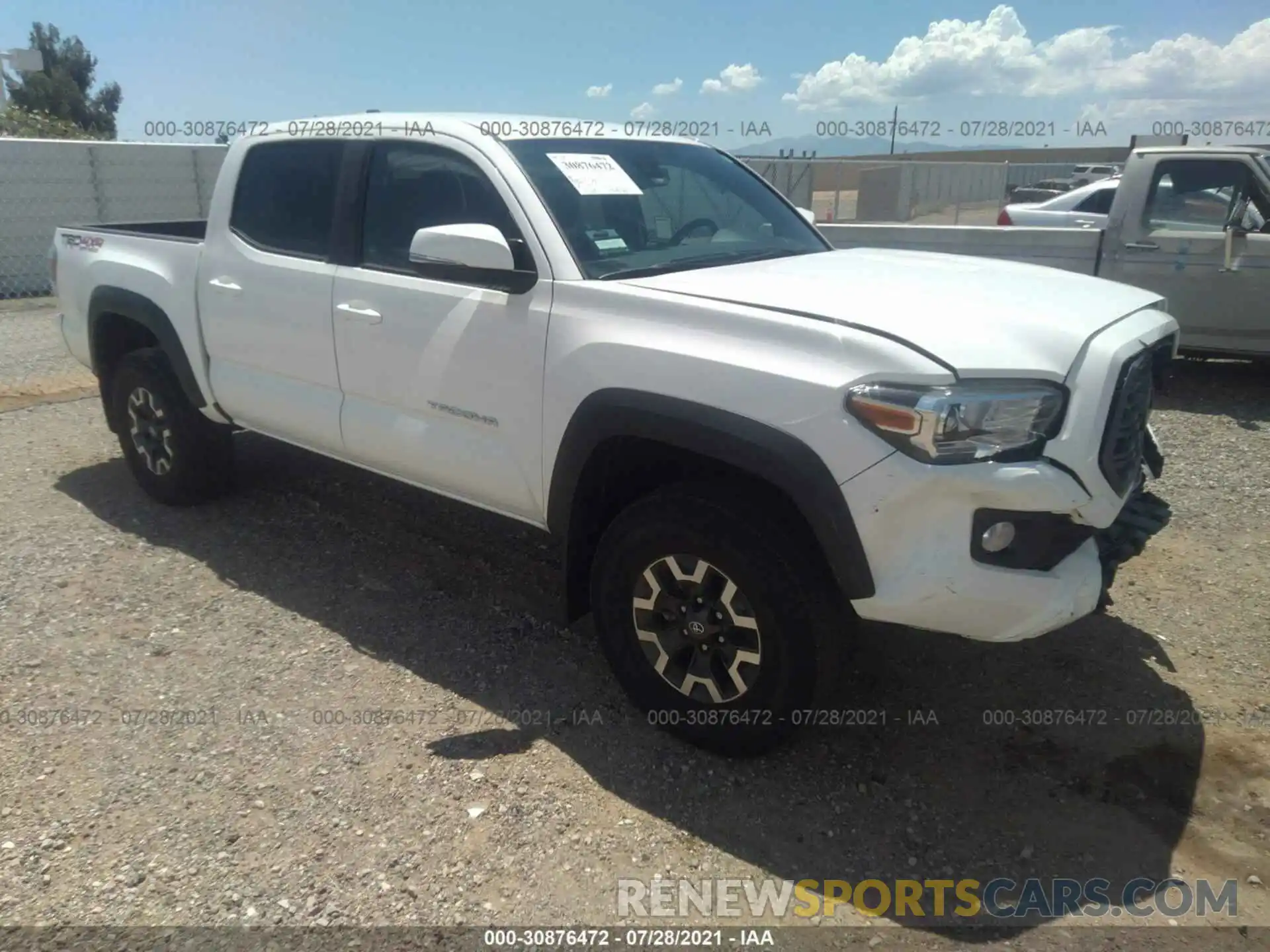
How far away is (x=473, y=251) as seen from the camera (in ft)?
10.3

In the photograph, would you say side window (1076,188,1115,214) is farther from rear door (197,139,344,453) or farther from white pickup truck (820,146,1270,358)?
rear door (197,139,344,453)

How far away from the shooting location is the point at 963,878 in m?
2.67

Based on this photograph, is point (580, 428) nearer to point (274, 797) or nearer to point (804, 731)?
point (804, 731)

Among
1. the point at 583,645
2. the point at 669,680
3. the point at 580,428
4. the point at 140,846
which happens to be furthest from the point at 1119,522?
the point at 140,846

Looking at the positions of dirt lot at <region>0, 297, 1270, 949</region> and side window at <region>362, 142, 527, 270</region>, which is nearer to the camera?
dirt lot at <region>0, 297, 1270, 949</region>

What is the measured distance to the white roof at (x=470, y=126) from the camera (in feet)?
12.1

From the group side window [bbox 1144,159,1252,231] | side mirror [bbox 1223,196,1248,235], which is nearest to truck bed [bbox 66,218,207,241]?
side window [bbox 1144,159,1252,231]

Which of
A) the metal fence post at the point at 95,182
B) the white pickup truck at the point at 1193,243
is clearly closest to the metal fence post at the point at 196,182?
the metal fence post at the point at 95,182

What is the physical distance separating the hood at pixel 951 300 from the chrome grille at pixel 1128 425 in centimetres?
Result: 16

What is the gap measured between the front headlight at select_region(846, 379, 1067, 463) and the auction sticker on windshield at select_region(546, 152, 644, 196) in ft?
4.83

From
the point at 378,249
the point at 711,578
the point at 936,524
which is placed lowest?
the point at 711,578

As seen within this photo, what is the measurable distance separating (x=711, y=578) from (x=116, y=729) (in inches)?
84.3

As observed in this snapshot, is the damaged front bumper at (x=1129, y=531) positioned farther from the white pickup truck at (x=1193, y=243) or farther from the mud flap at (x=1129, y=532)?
the white pickup truck at (x=1193, y=243)

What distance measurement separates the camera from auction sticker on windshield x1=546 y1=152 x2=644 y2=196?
3.52 m
